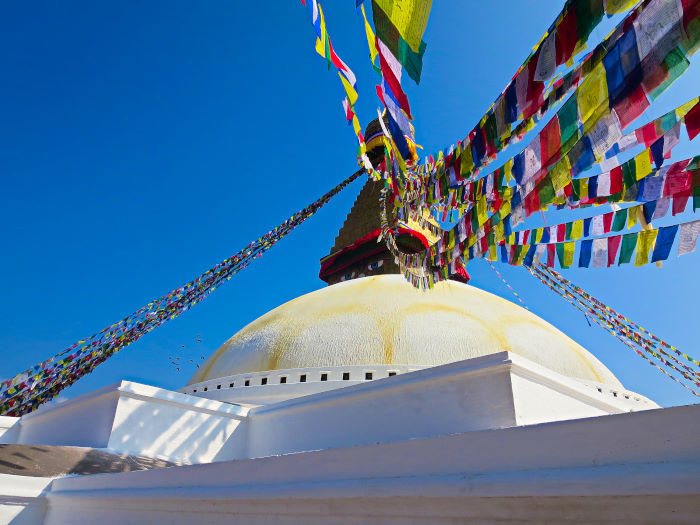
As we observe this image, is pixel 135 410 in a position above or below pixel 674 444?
above

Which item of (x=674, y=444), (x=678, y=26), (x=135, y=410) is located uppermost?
(x=678, y=26)

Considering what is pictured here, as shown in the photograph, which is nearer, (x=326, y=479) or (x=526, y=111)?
(x=326, y=479)

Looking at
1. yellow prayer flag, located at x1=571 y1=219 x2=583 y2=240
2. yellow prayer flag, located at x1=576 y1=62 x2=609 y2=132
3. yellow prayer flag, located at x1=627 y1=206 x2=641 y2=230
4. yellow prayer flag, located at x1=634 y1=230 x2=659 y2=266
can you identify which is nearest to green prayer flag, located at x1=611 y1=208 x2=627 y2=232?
yellow prayer flag, located at x1=627 y1=206 x2=641 y2=230

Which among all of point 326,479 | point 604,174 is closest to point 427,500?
point 326,479

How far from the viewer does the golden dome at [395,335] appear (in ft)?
19.2

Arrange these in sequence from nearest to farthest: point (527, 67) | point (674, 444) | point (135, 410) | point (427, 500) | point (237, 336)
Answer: point (674, 444) < point (427, 500) < point (527, 67) < point (135, 410) < point (237, 336)

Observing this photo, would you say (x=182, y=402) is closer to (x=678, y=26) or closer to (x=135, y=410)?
(x=135, y=410)

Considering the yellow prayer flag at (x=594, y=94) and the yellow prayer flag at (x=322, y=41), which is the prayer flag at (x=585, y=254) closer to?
the yellow prayer flag at (x=594, y=94)

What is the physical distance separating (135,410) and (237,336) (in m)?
2.61

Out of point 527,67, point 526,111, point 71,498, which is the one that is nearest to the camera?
point 527,67

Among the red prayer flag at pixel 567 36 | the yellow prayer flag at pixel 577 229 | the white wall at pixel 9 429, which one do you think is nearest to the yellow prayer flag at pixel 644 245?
the yellow prayer flag at pixel 577 229

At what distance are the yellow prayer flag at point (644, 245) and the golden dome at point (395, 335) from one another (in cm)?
229

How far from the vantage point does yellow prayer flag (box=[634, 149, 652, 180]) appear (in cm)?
306

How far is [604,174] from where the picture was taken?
3.38 m
